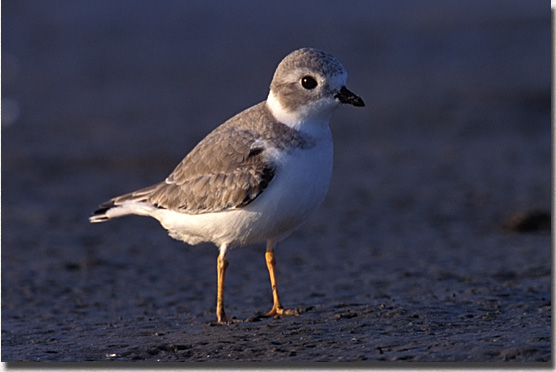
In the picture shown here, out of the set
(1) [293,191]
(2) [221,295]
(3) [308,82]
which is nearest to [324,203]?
(2) [221,295]

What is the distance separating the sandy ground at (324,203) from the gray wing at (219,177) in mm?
856

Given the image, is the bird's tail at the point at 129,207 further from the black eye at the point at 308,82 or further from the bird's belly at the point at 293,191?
the black eye at the point at 308,82

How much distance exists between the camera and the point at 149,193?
6621 mm

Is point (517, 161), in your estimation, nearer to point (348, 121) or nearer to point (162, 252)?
point (348, 121)

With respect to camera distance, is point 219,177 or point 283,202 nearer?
point 283,202

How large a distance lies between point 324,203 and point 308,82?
4.59 metres

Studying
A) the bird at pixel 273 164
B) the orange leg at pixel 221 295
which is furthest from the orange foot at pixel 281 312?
the orange leg at pixel 221 295

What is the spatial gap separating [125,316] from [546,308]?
10.0 feet

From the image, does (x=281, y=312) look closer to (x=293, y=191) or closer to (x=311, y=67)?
(x=293, y=191)

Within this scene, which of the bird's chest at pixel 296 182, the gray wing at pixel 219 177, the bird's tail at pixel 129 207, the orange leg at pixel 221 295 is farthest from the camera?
the bird's tail at pixel 129 207

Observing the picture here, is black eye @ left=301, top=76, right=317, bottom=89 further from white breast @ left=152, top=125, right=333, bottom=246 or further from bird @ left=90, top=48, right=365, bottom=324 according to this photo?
white breast @ left=152, top=125, right=333, bottom=246

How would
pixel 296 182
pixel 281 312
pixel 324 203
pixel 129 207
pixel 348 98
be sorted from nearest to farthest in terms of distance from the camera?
1. pixel 296 182
2. pixel 348 98
3. pixel 281 312
4. pixel 129 207
5. pixel 324 203

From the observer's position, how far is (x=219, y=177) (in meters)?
6.04

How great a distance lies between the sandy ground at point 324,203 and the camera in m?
5.83
